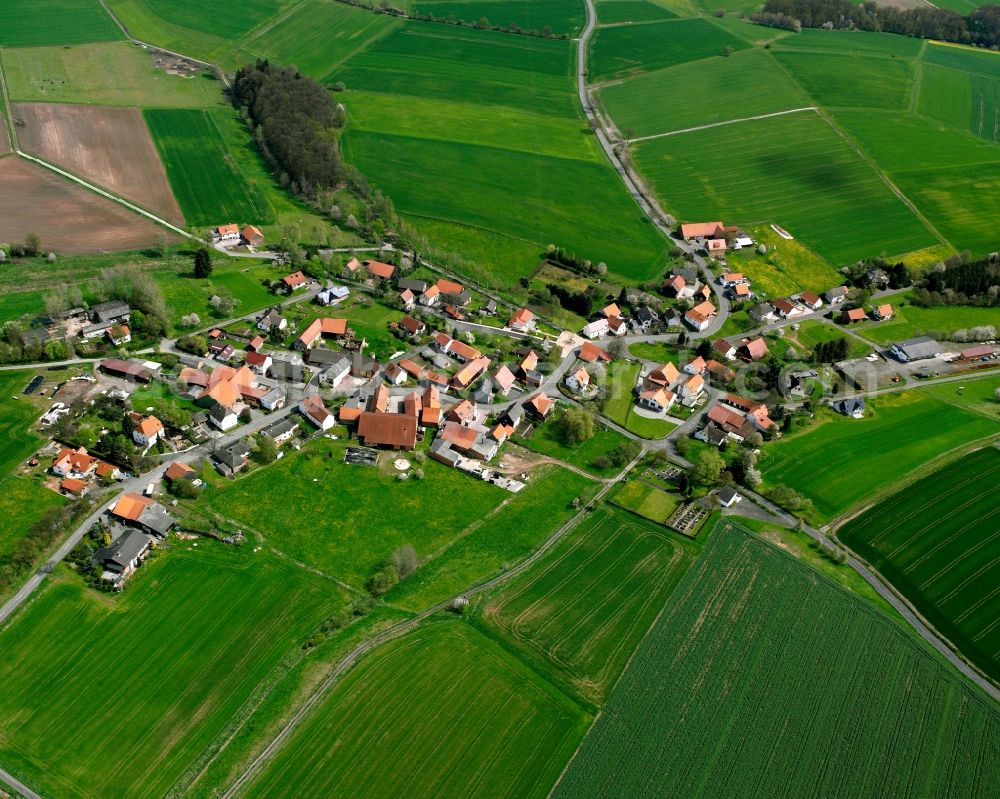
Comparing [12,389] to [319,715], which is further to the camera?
[12,389]

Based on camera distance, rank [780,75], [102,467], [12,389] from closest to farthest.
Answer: [102,467] → [12,389] → [780,75]

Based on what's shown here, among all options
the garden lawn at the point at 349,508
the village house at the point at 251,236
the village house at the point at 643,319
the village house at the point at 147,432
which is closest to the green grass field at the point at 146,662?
the garden lawn at the point at 349,508

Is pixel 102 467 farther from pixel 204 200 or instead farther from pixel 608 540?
pixel 204 200

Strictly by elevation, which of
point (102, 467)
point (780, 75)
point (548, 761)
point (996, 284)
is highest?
point (780, 75)

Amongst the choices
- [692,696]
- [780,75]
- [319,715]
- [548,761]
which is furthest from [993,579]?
[780,75]

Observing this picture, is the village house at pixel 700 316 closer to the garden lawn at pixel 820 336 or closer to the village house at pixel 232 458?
the garden lawn at pixel 820 336

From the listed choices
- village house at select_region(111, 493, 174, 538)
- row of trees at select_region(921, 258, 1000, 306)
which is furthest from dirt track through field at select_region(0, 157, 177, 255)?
row of trees at select_region(921, 258, 1000, 306)

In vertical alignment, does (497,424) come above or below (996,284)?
below
